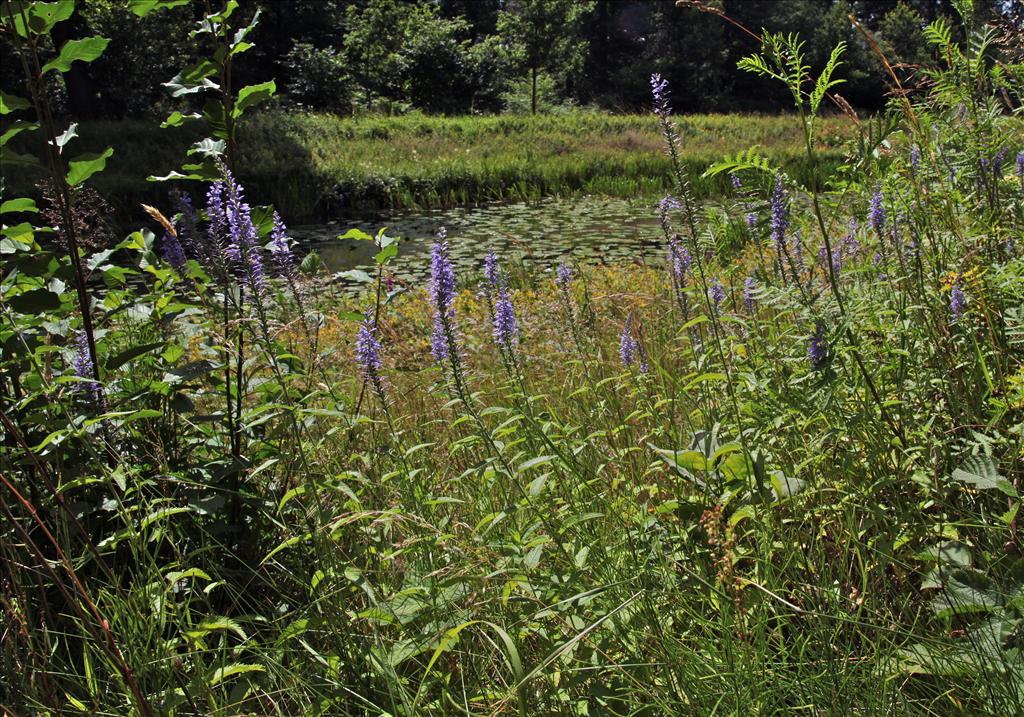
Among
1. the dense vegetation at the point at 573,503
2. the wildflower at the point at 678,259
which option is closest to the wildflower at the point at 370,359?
the dense vegetation at the point at 573,503

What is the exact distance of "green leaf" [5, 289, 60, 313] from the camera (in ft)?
6.23


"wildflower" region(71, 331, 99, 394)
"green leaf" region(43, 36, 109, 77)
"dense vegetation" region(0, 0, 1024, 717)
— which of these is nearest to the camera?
"dense vegetation" region(0, 0, 1024, 717)

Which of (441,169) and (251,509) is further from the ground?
(441,169)

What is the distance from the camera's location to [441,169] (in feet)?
51.2

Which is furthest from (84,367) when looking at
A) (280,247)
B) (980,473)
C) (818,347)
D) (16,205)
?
(980,473)

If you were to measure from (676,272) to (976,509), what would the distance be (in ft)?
5.07

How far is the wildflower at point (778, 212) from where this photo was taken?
190 centimetres

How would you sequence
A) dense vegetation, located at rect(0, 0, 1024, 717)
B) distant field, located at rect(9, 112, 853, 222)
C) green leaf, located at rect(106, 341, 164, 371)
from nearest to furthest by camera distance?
1. dense vegetation, located at rect(0, 0, 1024, 717)
2. green leaf, located at rect(106, 341, 164, 371)
3. distant field, located at rect(9, 112, 853, 222)

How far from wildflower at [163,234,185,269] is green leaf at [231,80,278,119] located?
910mm

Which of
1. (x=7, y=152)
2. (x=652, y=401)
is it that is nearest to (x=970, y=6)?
(x=652, y=401)

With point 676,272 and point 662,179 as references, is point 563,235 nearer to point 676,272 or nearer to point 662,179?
point 662,179

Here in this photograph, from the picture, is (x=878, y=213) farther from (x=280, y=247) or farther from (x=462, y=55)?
(x=462, y=55)

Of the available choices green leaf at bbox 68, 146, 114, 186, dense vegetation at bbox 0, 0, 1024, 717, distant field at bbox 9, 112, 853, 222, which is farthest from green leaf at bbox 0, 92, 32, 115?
distant field at bbox 9, 112, 853, 222

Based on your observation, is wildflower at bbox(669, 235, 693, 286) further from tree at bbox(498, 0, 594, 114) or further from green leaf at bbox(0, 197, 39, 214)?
tree at bbox(498, 0, 594, 114)
